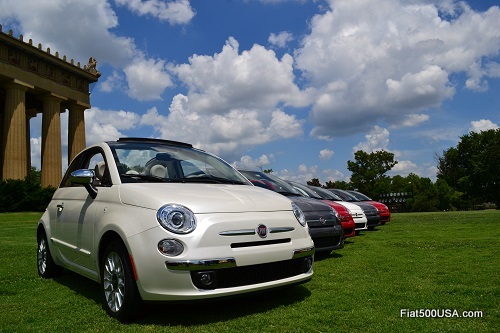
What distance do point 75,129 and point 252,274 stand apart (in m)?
52.3

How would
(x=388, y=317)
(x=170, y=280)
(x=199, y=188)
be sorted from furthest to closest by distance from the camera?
(x=199, y=188)
(x=388, y=317)
(x=170, y=280)

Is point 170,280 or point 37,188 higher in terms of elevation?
point 37,188

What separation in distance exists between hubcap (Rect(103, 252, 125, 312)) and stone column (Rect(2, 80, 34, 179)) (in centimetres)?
4281

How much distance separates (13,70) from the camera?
137ft

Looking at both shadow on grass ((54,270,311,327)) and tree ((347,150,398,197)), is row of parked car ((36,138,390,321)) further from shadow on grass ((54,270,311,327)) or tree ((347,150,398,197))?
tree ((347,150,398,197))

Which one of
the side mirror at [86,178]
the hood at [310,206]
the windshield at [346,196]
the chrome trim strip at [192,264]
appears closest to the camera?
the chrome trim strip at [192,264]

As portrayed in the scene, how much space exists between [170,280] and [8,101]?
45765 millimetres

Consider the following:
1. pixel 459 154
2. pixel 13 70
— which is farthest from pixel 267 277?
pixel 459 154

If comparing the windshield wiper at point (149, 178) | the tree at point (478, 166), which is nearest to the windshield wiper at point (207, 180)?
the windshield wiper at point (149, 178)

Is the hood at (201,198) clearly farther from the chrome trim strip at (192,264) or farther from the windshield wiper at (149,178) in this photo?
the chrome trim strip at (192,264)

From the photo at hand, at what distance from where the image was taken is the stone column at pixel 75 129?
5131 centimetres

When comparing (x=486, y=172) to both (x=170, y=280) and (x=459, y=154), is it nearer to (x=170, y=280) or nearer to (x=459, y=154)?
(x=459, y=154)

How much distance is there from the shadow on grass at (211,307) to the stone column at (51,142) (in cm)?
4622

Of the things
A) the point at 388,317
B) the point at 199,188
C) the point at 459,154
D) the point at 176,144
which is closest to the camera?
the point at 388,317
